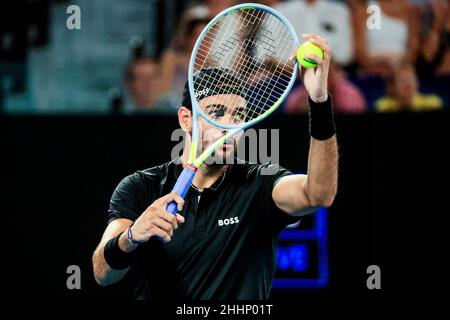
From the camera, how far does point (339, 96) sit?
17.7ft

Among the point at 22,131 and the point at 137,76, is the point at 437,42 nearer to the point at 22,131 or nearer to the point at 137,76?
the point at 137,76

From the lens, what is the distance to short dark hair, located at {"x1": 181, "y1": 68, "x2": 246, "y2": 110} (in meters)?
2.86

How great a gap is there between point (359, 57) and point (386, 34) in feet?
0.89

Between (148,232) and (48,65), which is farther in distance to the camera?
(48,65)

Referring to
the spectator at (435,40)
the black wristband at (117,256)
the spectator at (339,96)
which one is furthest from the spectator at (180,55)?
the black wristband at (117,256)

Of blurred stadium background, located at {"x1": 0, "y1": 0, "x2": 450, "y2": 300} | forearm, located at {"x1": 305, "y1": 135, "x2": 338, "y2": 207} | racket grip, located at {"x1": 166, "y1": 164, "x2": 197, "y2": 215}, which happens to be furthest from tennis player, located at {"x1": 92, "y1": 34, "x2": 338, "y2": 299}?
blurred stadium background, located at {"x1": 0, "y1": 0, "x2": 450, "y2": 300}

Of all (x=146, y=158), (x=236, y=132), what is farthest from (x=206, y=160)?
(x=146, y=158)

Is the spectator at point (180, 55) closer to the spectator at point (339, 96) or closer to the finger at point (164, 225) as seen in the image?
the spectator at point (339, 96)

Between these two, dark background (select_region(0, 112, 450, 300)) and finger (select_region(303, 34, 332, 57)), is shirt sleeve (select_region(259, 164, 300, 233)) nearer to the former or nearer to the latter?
finger (select_region(303, 34, 332, 57))

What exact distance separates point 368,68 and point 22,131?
2.41m

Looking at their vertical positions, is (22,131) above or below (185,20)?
below

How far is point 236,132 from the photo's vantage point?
2781 millimetres

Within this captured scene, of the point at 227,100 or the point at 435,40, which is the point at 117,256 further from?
the point at 435,40

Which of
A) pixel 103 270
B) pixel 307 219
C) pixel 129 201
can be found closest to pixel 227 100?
pixel 129 201
